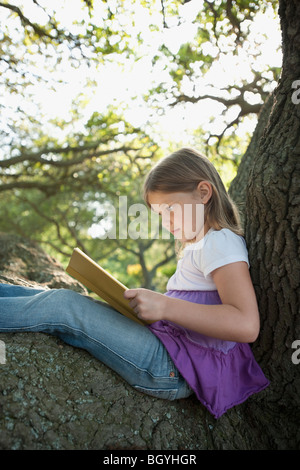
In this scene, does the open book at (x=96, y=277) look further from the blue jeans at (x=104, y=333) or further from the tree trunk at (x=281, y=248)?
the tree trunk at (x=281, y=248)

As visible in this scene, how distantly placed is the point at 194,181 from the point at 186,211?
0.59 feet

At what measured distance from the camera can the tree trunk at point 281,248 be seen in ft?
5.47

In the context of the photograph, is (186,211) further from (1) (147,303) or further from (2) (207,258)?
(1) (147,303)

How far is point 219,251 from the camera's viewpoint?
1.67 metres

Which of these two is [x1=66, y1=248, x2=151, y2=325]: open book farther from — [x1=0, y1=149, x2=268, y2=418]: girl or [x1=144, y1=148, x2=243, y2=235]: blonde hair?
[x1=144, y1=148, x2=243, y2=235]: blonde hair

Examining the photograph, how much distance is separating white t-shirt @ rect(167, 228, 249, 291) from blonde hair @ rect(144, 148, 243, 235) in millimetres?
115

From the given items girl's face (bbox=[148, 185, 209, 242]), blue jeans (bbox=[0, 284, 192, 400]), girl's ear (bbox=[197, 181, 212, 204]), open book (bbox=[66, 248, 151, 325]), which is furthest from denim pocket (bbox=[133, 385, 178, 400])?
girl's ear (bbox=[197, 181, 212, 204])

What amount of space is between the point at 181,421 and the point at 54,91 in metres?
5.50

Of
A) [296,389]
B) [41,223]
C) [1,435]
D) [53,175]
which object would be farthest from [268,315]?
[41,223]

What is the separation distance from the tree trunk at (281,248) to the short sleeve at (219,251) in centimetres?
17

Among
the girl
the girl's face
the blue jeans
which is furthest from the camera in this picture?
the girl's face

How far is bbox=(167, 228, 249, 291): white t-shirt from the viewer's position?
5.42ft

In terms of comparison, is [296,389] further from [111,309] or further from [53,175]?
[53,175]

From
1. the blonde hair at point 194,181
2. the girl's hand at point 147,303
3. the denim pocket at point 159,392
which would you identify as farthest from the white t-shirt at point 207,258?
the denim pocket at point 159,392
